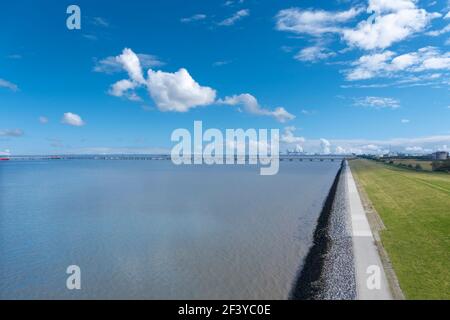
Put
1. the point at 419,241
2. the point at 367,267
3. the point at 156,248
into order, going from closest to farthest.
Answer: the point at 367,267 < the point at 419,241 < the point at 156,248

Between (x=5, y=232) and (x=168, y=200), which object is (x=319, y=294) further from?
(x=168, y=200)

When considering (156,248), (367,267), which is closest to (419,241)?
(367,267)

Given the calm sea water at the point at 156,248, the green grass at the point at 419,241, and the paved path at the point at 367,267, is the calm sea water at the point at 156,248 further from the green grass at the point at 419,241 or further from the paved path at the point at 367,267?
the green grass at the point at 419,241

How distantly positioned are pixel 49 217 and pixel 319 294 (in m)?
27.5

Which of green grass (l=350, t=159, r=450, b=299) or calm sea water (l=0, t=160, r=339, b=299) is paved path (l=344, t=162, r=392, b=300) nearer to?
green grass (l=350, t=159, r=450, b=299)

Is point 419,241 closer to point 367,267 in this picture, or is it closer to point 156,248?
point 367,267

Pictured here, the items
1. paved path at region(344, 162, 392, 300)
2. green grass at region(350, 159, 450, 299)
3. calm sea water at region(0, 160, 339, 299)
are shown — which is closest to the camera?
paved path at region(344, 162, 392, 300)

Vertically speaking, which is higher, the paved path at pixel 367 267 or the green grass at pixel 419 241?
the green grass at pixel 419 241

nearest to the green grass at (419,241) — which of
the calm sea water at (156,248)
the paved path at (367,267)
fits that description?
the paved path at (367,267)

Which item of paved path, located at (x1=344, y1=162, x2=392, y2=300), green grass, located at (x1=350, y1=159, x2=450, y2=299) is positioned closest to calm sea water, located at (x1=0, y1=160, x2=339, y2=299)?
paved path, located at (x1=344, y1=162, x2=392, y2=300)

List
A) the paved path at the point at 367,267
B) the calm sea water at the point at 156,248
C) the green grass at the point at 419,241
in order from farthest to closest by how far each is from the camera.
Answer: the calm sea water at the point at 156,248, the green grass at the point at 419,241, the paved path at the point at 367,267

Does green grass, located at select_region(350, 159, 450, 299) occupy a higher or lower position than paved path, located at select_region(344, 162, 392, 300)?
higher

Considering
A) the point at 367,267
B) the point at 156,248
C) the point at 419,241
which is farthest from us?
the point at 156,248
